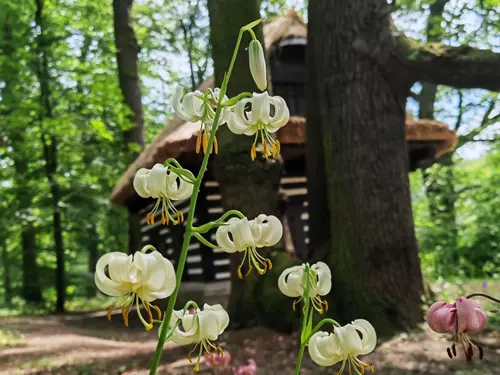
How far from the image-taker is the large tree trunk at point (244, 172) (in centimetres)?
460

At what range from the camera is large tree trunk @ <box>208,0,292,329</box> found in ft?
15.1

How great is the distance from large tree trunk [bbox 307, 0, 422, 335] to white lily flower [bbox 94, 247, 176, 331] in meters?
3.55

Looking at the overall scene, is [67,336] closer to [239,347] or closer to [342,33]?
[239,347]

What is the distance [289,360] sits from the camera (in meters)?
3.91

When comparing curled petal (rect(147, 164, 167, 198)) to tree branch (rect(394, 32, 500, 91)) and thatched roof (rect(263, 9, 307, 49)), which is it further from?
thatched roof (rect(263, 9, 307, 49))

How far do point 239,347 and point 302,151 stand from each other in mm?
2953

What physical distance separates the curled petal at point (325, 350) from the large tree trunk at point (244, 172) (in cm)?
370

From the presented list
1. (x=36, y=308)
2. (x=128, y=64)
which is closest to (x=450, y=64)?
(x=128, y=64)

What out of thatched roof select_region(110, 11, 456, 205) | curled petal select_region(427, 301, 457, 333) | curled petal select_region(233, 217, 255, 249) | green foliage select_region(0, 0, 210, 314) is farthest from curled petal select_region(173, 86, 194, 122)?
green foliage select_region(0, 0, 210, 314)

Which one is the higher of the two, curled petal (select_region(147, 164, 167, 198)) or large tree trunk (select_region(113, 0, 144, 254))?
large tree trunk (select_region(113, 0, 144, 254))

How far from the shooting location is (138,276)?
2.47 feet

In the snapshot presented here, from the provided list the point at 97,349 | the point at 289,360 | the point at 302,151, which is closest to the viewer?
the point at 289,360

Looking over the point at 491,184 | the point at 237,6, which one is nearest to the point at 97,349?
the point at 237,6

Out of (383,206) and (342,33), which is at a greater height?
(342,33)
